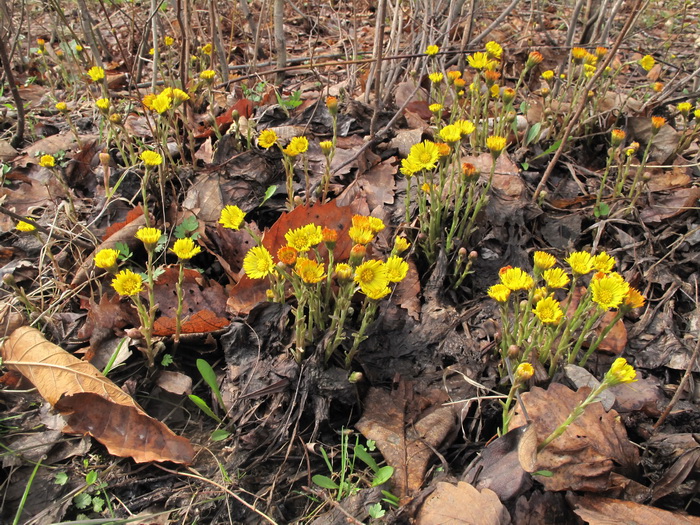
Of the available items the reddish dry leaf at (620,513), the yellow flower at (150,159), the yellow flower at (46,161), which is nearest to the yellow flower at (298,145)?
the yellow flower at (150,159)

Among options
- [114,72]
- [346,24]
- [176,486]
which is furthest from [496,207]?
[346,24]

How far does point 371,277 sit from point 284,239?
1.56ft

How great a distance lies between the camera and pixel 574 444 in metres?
1.39

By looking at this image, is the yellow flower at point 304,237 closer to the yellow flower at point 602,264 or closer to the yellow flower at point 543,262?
the yellow flower at point 543,262

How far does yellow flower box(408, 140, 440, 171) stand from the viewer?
193 centimetres

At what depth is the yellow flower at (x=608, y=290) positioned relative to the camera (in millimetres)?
1480

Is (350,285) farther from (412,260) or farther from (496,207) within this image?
(496,207)

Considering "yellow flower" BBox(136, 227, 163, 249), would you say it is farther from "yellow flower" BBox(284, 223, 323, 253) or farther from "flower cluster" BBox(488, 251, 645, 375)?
"flower cluster" BBox(488, 251, 645, 375)

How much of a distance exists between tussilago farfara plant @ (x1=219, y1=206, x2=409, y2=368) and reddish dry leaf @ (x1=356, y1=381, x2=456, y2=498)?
192 mm

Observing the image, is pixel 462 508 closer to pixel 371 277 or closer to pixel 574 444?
pixel 574 444

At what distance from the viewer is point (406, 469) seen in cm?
145

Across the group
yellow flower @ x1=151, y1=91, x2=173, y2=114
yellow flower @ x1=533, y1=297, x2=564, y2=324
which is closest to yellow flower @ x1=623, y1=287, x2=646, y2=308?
yellow flower @ x1=533, y1=297, x2=564, y2=324

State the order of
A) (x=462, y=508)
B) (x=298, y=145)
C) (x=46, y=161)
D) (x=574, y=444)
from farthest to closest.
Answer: (x=46, y=161)
(x=298, y=145)
(x=574, y=444)
(x=462, y=508)

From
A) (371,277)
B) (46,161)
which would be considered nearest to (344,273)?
(371,277)
